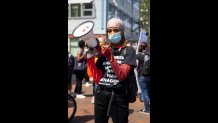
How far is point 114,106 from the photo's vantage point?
Result: 3.06 metres

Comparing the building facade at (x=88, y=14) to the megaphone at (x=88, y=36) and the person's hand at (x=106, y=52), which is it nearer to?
the megaphone at (x=88, y=36)

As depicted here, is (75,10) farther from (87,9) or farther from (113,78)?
(113,78)

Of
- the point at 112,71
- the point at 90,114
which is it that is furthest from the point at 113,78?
the point at 90,114

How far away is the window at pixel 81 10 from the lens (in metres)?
27.8

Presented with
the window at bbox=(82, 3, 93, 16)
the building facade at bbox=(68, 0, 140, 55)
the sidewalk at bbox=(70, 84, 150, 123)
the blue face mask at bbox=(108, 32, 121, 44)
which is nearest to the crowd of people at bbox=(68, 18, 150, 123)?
the blue face mask at bbox=(108, 32, 121, 44)

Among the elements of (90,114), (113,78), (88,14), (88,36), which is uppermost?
(88,14)

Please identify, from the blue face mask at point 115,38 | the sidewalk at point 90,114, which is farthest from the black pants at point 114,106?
the sidewalk at point 90,114

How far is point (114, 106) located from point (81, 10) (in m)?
25.3

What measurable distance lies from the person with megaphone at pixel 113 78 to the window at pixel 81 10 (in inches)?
978

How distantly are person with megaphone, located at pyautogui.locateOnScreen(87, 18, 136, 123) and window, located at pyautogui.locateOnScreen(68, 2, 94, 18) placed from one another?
2484 cm
